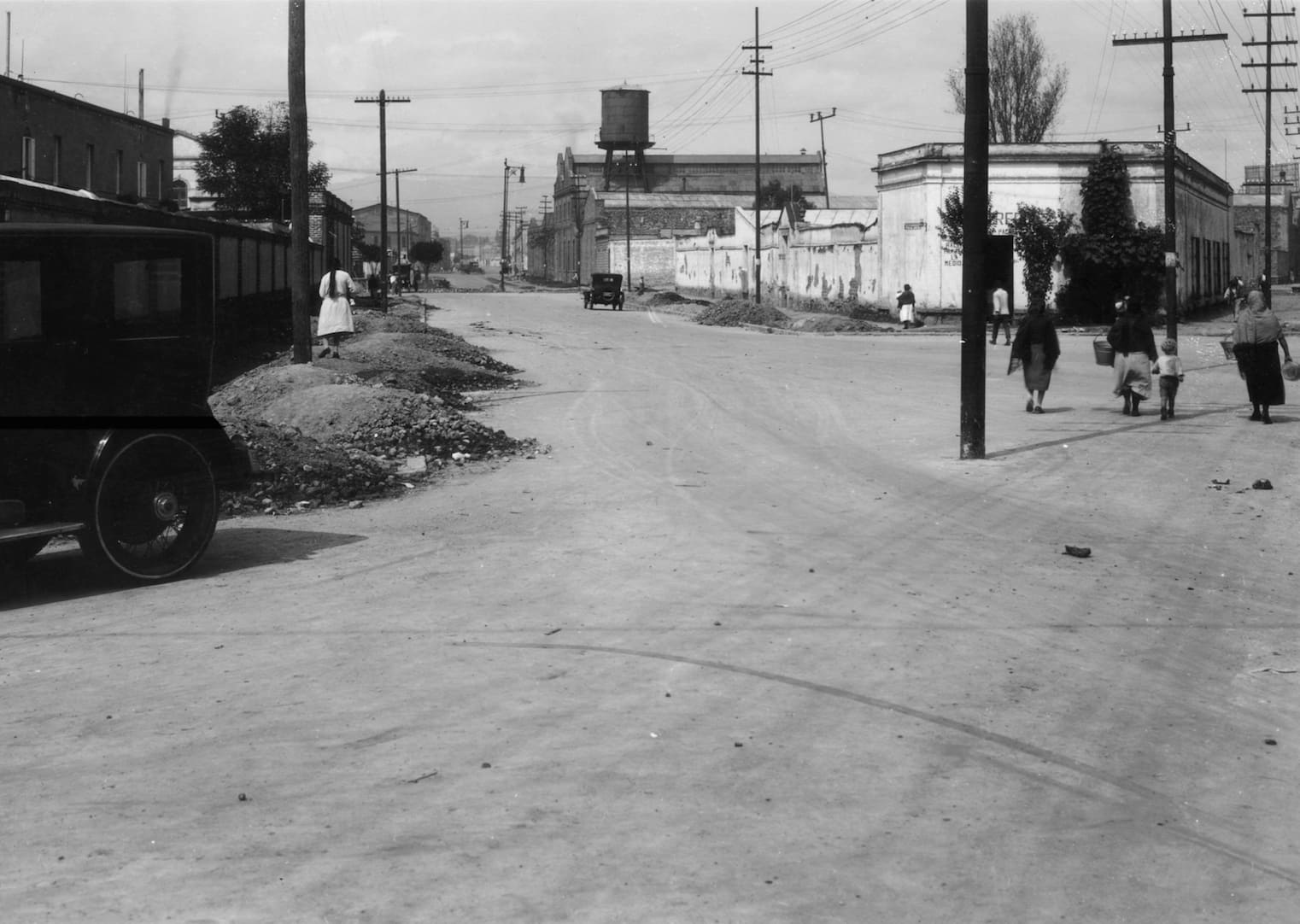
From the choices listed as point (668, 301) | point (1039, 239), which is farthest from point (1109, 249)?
point (668, 301)

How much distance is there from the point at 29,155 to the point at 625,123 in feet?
222

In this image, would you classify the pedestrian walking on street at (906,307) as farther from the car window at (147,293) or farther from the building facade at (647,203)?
the building facade at (647,203)

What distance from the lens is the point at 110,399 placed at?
8797mm

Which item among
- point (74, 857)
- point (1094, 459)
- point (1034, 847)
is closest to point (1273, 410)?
point (1094, 459)

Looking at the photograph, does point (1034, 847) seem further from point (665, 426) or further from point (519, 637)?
point (665, 426)

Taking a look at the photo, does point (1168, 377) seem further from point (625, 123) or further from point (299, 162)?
point (625, 123)

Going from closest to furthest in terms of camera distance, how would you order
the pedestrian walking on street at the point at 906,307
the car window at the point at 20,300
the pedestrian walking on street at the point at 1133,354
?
the car window at the point at 20,300 → the pedestrian walking on street at the point at 1133,354 → the pedestrian walking on street at the point at 906,307

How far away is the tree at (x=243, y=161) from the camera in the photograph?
7356 cm

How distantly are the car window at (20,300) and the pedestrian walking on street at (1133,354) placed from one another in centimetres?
Result: 1407

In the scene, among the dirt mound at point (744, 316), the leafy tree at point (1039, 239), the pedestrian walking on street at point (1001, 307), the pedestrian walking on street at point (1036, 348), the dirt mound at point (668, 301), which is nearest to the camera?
the pedestrian walking on street at point (1036, 348)

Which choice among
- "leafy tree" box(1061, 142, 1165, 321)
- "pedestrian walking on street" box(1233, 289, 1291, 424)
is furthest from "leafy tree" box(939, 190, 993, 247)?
"pedestrian walking on street" box(1233, 289, 1291, 424)

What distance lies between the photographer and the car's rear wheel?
8.70 meters

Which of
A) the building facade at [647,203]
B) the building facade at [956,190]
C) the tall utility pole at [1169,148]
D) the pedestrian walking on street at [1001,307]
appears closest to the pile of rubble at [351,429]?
the tall utility pole at [1169,148]

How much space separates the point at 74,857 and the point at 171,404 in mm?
5061
